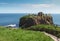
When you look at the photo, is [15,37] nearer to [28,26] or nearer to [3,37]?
[3,37]

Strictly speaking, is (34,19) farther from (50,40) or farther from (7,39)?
(7,39)

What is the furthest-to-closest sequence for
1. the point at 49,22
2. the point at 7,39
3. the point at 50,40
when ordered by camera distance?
the point at 49,22 → the point at 50,40 → the point at 7,39

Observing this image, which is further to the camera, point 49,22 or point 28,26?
point 49,22

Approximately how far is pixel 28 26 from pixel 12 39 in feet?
48.8

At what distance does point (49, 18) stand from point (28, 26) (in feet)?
16.1

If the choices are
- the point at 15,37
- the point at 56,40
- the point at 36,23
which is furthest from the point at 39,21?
the point at 15,37

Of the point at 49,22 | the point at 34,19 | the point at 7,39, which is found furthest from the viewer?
the point at 49,22

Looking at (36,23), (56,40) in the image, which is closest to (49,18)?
(36,23)

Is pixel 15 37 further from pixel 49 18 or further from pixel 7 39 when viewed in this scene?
pixel 49 18

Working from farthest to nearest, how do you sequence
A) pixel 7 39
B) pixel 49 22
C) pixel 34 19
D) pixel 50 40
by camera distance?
1. pixel 49 22
2. pixel 34 19
3. pixel 50 40
4. pixel 7 39

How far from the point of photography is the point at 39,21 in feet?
130

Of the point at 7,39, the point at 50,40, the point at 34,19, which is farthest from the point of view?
the point at 34,19

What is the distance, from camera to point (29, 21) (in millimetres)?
38844

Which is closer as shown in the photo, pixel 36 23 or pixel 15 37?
pixel 15 37
